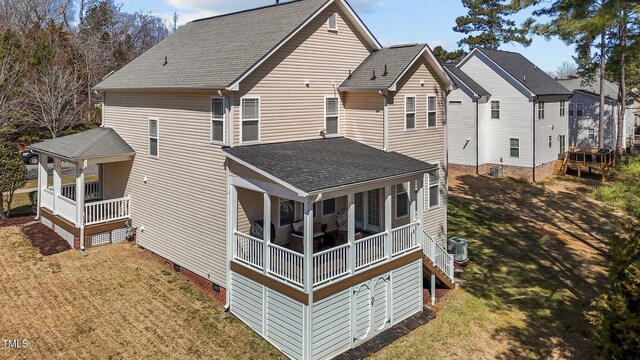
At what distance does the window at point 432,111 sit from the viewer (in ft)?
59.8

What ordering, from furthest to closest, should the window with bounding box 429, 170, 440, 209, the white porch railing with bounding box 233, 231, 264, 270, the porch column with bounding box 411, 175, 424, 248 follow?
the window with bounding box 429, 170, 440, 209 → the porch column with bounding box 411, 175, 424, 248 → the white porch railing with bounding box 233, 231, 264, 270

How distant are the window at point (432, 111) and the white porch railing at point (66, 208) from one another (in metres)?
13.9

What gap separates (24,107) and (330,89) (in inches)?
1077

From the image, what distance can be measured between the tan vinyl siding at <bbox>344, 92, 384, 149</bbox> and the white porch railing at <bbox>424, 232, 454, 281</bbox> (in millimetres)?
3891

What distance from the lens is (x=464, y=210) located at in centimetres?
2759

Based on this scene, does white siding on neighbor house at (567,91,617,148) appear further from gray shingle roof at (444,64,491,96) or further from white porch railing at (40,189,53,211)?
white porch railing at (40,189,53,211)

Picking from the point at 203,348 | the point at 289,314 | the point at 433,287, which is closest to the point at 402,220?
the point at 433,287

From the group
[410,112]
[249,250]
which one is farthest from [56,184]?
[410,112]

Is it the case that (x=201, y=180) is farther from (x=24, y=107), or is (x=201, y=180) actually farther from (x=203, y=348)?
(x=24, y=107)

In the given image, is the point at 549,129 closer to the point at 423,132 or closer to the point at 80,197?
→ the point at 423,132

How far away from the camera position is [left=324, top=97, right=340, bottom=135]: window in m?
17.1

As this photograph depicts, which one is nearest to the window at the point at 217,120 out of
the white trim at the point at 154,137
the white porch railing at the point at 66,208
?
the white trim at the point at 154,137

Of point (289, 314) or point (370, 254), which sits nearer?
point (289, 314)

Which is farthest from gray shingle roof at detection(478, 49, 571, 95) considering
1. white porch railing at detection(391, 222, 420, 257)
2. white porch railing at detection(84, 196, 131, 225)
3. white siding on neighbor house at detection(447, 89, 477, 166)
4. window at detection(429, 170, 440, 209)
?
white porch railing at detection(84, 196, 131, 225)
